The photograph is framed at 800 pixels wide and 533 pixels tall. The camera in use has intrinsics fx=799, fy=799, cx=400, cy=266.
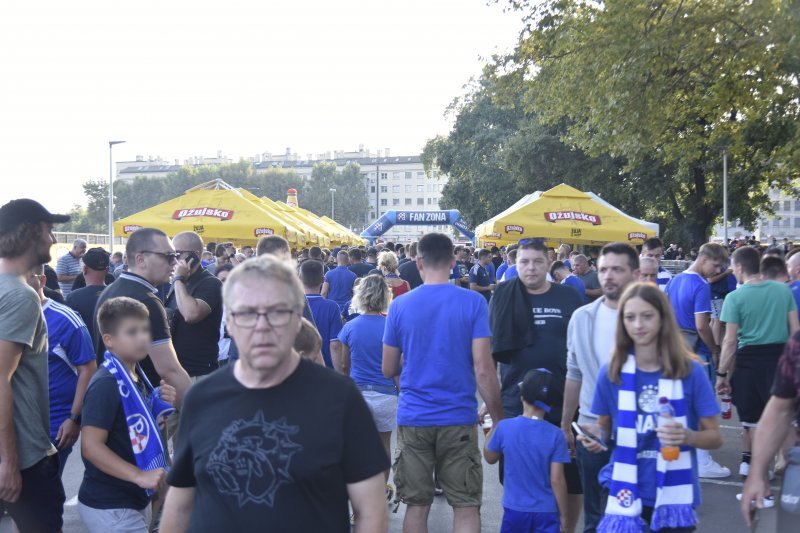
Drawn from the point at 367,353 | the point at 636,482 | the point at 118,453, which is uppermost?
the point at 367,353

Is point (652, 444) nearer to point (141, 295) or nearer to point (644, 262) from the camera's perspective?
point (141, 295)

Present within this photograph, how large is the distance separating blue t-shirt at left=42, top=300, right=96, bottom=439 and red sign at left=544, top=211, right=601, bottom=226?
12.6m

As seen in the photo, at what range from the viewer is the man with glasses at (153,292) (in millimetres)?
4449

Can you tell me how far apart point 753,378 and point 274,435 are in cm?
577

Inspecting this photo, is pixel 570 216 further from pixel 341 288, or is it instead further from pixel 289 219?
pixel 289 219

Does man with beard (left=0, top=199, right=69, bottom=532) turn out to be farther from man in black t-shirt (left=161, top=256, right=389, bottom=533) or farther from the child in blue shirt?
the child in blue shirt

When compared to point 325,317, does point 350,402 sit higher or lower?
higher

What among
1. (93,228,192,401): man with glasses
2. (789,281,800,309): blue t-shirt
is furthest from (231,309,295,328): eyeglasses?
(789,281,800,309): blue t-shirt

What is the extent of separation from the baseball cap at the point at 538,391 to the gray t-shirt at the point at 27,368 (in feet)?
8.31

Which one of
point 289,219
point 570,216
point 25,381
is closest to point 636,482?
point 25,381

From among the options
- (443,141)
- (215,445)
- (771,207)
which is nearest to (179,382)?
(215,445)

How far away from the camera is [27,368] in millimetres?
3752

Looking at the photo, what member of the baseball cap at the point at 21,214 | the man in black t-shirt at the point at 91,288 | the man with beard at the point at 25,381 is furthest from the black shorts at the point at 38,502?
the man in black t-shirt at the point at 91,288

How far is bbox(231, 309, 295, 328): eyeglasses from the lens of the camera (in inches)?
93.3
